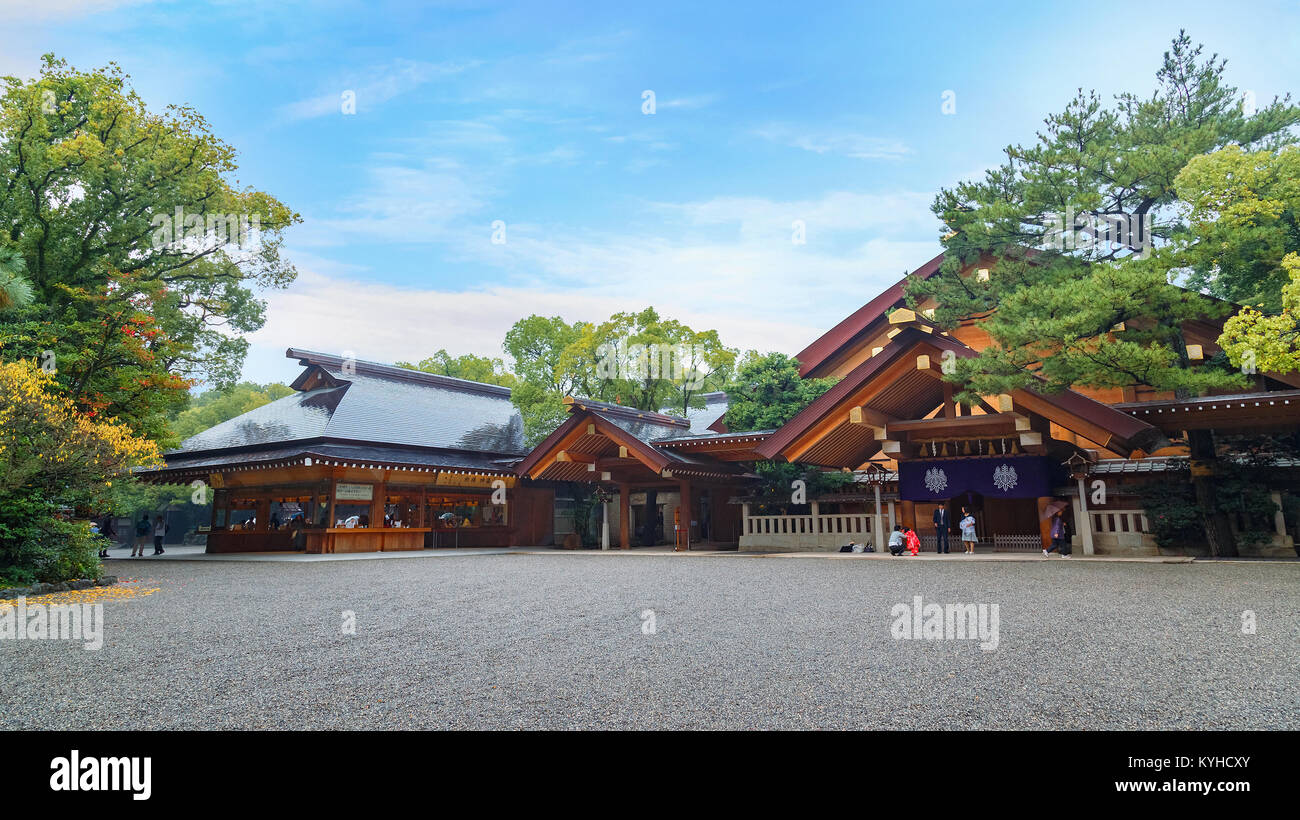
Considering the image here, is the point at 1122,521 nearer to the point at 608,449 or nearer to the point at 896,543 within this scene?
the point at 896,543

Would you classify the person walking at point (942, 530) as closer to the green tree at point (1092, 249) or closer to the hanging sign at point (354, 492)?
the green tree at point (1092, 249)

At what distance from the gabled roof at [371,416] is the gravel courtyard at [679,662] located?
1421cm

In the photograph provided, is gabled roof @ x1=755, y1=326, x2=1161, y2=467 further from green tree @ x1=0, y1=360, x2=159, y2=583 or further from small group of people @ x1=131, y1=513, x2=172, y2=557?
small group of people @ x1=131, y1=513, x2=172, y2=557

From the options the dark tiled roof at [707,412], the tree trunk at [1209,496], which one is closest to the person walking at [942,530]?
the tree trunk at [1209,496]

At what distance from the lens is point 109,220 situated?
59.0 feet

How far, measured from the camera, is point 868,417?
16.9 m

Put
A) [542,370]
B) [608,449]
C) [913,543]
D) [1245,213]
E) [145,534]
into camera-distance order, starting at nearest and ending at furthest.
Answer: [1245,213] < [913,543] < [145,534] < [608,449] < [542,370]

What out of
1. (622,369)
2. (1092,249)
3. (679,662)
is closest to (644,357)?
(622,369)

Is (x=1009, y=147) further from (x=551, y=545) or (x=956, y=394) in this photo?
(x=551, y=545)

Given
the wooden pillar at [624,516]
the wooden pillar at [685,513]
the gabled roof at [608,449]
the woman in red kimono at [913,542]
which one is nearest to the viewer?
the woman in red kimono at [913,542]

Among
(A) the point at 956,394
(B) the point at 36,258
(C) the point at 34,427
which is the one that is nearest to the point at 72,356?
(C) the point at 34,427

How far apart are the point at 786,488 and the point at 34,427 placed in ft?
55.2

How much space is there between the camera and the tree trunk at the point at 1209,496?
1410cm

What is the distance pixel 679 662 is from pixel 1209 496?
1458cm
